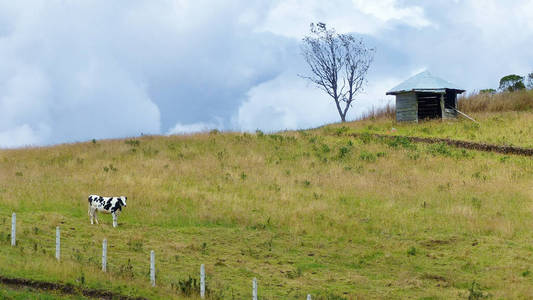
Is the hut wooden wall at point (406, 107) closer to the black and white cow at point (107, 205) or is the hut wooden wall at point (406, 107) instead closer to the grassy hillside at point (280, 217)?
the grassy hillside at point (280, 217)

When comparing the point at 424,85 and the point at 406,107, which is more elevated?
the point at 424,85

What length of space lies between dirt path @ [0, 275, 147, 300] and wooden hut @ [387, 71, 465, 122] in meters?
47.6

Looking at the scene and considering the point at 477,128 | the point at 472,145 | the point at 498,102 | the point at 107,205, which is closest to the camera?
the point at 107,205

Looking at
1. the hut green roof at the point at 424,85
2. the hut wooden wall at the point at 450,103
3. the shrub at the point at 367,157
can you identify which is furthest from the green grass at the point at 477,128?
the shrub at the point at 367,157

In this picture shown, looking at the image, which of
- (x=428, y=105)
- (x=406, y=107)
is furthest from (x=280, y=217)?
(x=428, y=105)

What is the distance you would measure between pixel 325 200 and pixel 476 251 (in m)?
Result: 8.97

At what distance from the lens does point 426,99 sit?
210ft

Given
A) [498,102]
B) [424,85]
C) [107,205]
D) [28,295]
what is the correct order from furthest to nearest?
[498,102] < [424,85] < [107,205] < [28,295]

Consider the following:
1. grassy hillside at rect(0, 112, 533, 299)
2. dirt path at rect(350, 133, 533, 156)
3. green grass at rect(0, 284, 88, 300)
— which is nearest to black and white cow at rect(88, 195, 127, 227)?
grassy hillside at rect(0, 112, 533, 299)

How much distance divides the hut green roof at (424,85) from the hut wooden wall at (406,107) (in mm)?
632

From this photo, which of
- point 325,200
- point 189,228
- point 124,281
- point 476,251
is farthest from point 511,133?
point 124,281

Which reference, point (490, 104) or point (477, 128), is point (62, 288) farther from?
point (490, 104)

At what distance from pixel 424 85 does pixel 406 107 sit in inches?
106

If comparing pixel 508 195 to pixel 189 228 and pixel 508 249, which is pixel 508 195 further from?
pixel 189 228
